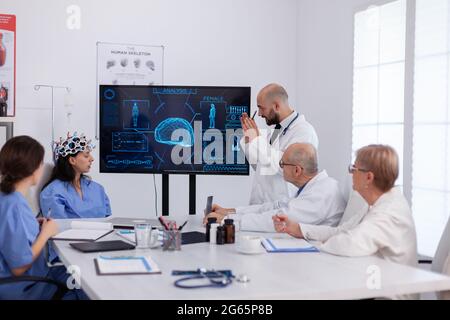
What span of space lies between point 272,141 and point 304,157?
109 cm

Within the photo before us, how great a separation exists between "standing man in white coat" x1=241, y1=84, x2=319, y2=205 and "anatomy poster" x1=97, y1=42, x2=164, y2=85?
1.35 meters

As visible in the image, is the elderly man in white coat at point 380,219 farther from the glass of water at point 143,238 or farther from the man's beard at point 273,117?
the man's beard at point 273,117

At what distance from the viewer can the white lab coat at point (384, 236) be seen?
218 centimetres

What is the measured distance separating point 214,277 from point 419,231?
2351mm

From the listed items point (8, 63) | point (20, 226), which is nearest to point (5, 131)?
point (8, 63)

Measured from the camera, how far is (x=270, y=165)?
3439 millimetres

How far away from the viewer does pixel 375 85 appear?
14.0ft

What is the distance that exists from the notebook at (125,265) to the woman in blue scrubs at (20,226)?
321 millimetres

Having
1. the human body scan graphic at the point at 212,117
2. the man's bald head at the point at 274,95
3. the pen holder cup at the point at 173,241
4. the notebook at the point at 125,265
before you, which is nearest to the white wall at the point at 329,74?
the man's bald head at the point at 274,95

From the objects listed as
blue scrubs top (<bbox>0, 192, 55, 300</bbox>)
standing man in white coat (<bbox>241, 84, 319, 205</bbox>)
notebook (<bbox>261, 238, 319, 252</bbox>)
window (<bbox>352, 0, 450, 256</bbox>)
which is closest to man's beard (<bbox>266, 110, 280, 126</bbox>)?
standing man in white coat (<bbox>241, 84, 319, 205</bbox>)

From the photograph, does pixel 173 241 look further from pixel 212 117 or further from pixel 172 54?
pixel 172 54

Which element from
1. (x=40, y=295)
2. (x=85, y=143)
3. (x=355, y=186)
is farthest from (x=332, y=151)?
(x=40, y=295)

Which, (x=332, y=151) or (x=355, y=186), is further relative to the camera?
(x=332, y=151)

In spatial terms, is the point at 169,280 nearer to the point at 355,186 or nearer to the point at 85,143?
the point at 355,186
